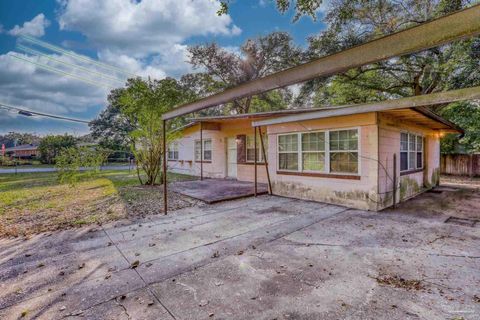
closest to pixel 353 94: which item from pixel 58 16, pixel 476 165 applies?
pixel 476 165

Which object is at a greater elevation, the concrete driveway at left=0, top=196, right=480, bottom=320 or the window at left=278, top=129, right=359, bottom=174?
the window at left=278, top=129, right=359, bottom=174

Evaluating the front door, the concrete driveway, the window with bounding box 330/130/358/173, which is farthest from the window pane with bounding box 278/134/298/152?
the front door

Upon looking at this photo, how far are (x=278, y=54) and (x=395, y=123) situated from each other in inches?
647

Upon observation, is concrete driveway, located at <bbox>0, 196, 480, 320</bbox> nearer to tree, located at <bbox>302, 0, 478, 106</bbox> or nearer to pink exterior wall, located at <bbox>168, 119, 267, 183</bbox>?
pink exterior wall, located at <bbox>168, 119, 267, 183</bbox>

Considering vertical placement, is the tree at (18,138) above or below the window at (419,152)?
above

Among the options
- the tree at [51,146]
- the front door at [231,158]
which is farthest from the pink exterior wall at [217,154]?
the tree at [51,146]

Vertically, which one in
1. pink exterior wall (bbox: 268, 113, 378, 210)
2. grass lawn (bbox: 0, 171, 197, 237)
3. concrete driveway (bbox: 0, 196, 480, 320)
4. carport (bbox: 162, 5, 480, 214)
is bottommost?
concrete driveway (bbox: 0, 196, 480, 320)

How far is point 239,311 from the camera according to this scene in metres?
2.30

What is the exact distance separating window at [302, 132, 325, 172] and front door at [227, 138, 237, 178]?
539cm

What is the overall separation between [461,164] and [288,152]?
43.3ft

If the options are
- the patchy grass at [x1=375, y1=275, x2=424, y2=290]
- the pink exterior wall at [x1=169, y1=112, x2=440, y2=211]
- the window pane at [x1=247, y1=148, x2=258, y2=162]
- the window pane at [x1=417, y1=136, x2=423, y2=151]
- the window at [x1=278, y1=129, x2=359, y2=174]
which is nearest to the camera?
the patchy grass at [x1=375, y1=275, x2=424, y2=290]

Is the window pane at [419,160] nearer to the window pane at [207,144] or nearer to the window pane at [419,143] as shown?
the window pane at [419,143]

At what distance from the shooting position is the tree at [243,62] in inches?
828

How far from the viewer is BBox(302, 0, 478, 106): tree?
11.6m
